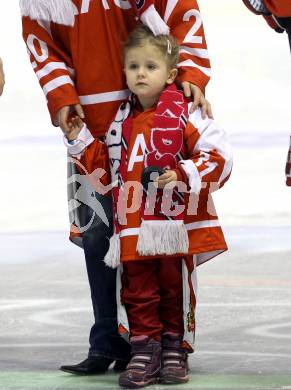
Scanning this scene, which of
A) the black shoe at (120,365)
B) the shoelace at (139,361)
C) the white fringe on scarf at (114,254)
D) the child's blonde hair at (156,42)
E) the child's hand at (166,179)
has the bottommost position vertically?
the black shoe at (120,365)

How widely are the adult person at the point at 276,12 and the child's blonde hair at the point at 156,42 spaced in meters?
0.29

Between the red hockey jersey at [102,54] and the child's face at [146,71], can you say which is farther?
the red hockey jersey at [102,54]

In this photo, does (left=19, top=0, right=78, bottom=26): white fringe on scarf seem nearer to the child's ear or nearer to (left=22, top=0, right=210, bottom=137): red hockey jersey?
(left=22, top=0, right=210, bottom=137): red hockey jersey

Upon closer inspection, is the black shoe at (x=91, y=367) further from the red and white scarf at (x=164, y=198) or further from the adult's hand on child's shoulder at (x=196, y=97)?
the adult's hand on child's shoulder at (x=196, y=97)

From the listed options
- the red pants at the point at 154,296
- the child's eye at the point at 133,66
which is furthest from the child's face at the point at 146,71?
the red pants at the point at 154,296

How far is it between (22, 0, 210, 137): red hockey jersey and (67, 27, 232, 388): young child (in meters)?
0.07

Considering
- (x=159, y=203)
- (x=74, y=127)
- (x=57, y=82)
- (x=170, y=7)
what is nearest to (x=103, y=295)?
(x=159, y=203)

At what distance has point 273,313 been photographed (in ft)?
17.7

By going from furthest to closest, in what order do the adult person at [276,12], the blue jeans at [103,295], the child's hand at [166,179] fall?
the blue jeans at [103,295]
the adult person at [276,12]
the child's hand at [166,179]

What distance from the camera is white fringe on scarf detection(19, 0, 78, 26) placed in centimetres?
423

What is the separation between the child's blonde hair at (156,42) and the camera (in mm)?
4109

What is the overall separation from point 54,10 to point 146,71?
0.38m

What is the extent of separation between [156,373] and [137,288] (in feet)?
0.87

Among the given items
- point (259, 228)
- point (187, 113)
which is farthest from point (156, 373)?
point (259, 228)
